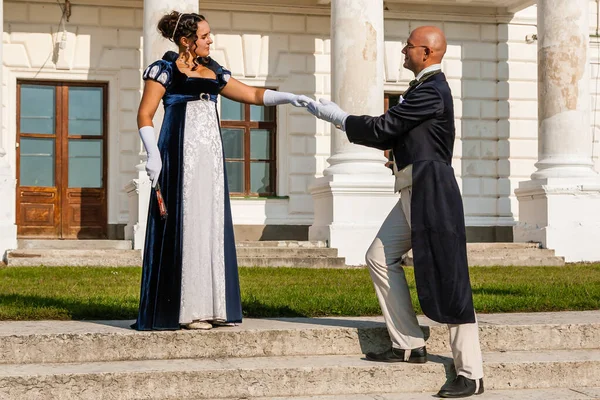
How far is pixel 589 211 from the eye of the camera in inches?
636

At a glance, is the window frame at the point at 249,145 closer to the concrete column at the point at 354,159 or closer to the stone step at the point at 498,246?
the concrete column at the point at 354,159

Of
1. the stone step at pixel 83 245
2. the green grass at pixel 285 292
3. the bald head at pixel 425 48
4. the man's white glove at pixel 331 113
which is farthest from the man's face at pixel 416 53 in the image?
the stone step at pixel 83 245

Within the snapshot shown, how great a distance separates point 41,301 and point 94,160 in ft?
33.3

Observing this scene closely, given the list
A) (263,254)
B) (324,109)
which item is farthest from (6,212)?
(324,109)

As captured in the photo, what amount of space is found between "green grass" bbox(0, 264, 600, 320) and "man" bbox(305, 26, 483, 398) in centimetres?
163

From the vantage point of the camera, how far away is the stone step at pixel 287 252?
14.4 m

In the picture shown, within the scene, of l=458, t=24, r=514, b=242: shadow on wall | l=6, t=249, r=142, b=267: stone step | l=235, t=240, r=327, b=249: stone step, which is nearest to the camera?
l=6, t=249, r=142, b=267: stone step

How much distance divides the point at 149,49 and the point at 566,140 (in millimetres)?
6782

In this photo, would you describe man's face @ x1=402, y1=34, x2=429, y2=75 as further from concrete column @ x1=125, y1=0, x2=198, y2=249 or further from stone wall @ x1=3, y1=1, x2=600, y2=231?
stone wall @ x1=3, y1=1, x2=600, y2=231

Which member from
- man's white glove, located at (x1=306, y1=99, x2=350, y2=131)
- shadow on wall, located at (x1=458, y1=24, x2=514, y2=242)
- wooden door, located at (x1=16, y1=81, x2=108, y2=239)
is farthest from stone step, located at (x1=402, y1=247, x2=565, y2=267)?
man's white glove, located at (x1=306, y1=99, x2=350, y2=131)

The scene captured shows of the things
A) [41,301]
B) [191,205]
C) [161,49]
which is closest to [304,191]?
[161,49]

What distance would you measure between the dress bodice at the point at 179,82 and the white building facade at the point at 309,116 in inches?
334

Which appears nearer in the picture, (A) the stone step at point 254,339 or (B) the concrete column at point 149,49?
(A) the stone step at point 254,339

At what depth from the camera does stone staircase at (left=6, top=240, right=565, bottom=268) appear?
45.4ft
